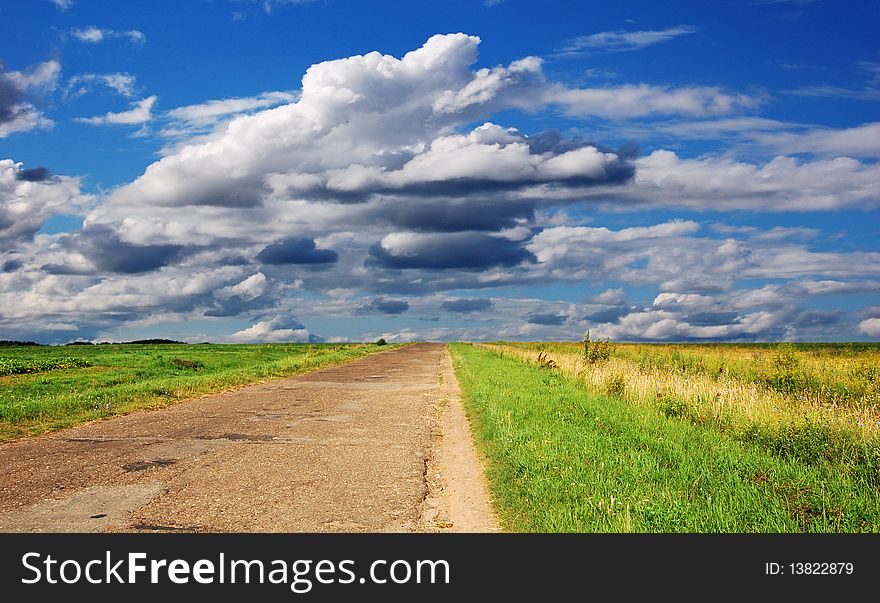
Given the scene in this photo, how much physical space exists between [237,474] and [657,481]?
583cm

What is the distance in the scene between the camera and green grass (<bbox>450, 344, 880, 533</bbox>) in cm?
678

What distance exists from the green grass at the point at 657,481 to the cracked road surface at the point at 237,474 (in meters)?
0.80

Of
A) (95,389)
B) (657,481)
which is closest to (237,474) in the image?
(657,481)

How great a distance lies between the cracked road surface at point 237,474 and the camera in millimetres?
7195

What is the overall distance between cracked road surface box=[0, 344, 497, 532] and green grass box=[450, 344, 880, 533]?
0.80m

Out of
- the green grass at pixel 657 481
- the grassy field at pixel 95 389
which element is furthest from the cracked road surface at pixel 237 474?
the grassy field at pixel 95 389

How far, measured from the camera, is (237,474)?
9547mm

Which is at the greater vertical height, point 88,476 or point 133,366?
point 133,366

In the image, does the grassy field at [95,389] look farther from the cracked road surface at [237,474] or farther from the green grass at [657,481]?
the green grass at [657,481]
